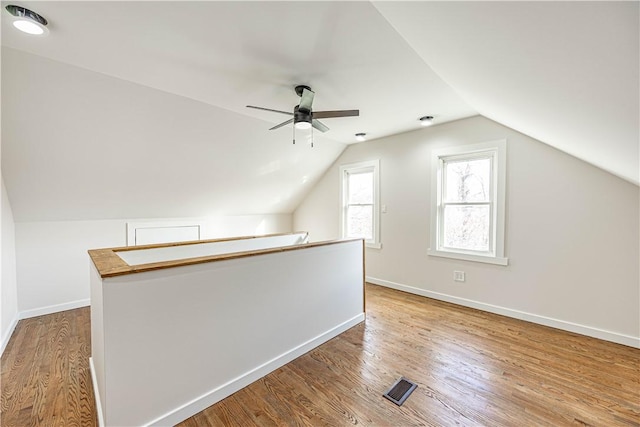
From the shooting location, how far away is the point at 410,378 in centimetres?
210

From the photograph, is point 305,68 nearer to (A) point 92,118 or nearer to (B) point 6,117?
(A) point 92,118

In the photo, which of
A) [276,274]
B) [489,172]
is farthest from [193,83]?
[489,172]

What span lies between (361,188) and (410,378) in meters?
3.35

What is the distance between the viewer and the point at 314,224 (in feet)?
18.7

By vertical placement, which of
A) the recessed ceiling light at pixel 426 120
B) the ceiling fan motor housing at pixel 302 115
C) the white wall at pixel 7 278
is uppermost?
A: the recessed ceiling light at pixel 426 120

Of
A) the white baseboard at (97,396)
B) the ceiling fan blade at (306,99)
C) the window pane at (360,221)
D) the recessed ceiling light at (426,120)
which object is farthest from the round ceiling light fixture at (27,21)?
the window pane at (360,221)

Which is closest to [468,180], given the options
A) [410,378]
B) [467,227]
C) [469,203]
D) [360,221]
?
[469,203]

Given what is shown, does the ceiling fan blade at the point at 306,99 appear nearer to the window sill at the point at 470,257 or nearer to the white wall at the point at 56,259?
the window sill at the point at 470,257

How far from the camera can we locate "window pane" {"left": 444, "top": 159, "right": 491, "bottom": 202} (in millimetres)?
3521

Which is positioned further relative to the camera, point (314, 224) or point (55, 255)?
point (314, 224)

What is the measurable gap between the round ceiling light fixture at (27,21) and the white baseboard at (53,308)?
3247 mm

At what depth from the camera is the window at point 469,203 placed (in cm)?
334

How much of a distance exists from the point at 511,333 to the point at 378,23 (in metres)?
3.22

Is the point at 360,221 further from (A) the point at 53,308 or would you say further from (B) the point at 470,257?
(A) the point at 53,308
